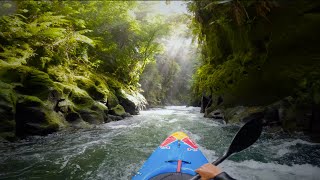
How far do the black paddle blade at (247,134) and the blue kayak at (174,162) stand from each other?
0.64m

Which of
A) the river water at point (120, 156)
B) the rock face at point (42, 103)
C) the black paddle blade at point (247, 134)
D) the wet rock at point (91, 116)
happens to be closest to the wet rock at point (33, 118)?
the rock face at point (42, 103)

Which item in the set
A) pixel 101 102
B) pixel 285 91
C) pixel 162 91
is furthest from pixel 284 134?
pixel 162 91

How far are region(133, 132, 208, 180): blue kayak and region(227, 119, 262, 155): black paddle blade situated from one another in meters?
0.64

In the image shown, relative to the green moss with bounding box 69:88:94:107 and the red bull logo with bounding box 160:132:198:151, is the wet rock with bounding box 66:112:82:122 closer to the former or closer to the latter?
the green moss with bounding box 69:88:94:107

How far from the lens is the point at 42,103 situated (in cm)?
625

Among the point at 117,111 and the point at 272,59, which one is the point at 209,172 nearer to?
the point at 272,59

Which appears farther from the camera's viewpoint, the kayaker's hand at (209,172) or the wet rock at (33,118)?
the wet rock at (33,118)

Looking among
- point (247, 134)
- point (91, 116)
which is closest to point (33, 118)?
point (91, 116)

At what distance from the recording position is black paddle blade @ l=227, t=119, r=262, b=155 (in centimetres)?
228

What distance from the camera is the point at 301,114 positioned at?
18.3 ft

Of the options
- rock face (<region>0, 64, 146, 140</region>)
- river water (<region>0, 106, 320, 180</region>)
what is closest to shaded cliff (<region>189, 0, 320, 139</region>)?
river water (<region>0, 106, 320, 180</region>)

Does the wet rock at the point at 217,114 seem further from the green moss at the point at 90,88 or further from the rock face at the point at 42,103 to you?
the green moss at the point at 90,88

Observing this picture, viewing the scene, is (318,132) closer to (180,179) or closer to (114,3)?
(180,179)

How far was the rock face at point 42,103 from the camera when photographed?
5.37m
